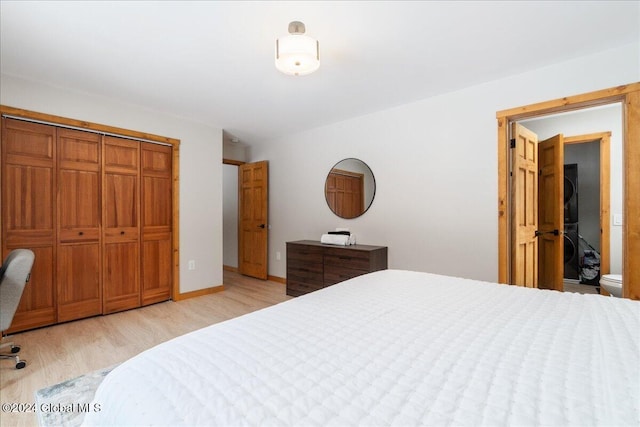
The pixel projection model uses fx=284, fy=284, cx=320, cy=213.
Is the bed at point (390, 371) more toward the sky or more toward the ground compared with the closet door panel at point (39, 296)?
more toward the sky

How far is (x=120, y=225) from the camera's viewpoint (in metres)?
3.29

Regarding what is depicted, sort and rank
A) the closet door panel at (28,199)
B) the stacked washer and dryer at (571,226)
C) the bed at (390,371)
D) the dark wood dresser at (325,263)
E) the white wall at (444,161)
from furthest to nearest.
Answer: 1. the stacked washer and dryer at (571,226)
2. the dark wood dresser at (325,263)
3. the closet door panel at (28,199)
4. the white wall at (444,161)
5. the bed at (390,371)

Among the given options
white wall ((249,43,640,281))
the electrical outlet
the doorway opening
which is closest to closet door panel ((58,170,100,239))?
white wall ((249,43,640,281))

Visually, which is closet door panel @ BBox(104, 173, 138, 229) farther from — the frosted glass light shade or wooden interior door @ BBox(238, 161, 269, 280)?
the frosted glass light shade

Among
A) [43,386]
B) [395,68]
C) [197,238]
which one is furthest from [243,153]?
[43,386]

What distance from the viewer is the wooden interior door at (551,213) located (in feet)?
10.6

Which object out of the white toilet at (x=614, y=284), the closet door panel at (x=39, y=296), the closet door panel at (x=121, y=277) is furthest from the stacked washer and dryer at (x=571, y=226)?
the closet door panel at (x=39, y=296)

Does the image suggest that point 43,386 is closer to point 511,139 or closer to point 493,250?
point 493,250

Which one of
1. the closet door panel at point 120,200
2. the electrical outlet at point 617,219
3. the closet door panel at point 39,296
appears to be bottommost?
the closet door panel at point 39,296

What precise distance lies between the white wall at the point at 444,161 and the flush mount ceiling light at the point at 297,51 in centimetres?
115

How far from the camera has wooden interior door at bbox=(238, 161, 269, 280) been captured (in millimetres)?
4879

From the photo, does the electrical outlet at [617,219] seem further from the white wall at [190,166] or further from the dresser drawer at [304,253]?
the white wall at [190,166]

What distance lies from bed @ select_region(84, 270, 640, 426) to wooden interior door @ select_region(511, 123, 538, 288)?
5.39 feet

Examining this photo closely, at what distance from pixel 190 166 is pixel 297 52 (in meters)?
2.67
